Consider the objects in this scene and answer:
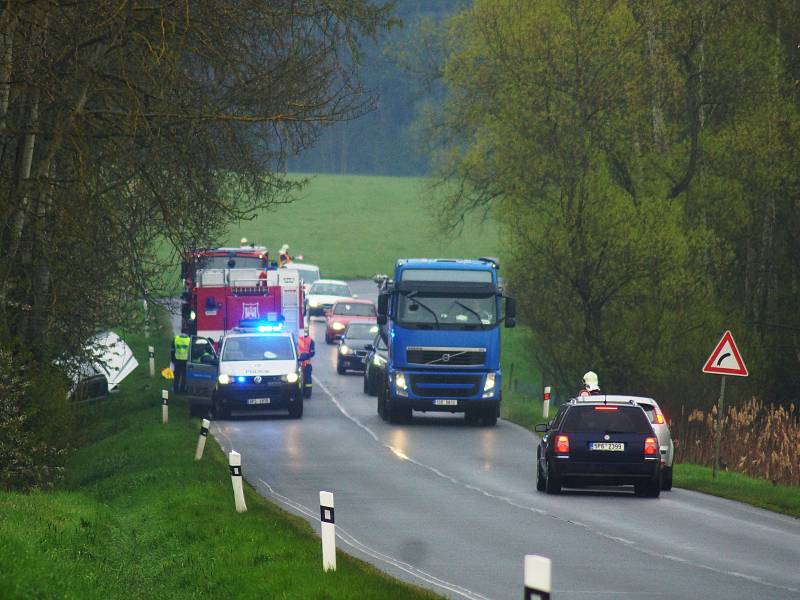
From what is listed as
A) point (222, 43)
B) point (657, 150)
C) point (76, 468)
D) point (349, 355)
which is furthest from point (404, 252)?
point (222, 43)

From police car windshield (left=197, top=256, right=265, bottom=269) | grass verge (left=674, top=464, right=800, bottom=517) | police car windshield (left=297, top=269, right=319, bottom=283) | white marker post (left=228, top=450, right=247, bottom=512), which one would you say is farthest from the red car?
white marker post (left=228, top=450, right=247, bottom=512)

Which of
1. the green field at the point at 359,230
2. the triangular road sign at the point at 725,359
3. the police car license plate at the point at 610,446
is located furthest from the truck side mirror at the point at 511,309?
the green field at the point at 359,230

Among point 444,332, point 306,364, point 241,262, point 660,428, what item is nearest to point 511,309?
point 444,332

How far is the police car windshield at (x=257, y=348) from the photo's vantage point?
39.3 metres

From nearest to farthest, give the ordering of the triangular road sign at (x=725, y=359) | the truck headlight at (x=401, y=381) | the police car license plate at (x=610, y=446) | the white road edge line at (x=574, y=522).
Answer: the white road edge line at (x=574, y=522)
the police car license plate at (x=610, y=446)
the triangular road sign at (x=725, y=359)
the truck headlight at (x=401, y=381)

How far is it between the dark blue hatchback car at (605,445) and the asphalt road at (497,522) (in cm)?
44

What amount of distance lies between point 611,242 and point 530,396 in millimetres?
11464

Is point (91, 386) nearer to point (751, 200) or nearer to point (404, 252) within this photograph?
point (751, 200)

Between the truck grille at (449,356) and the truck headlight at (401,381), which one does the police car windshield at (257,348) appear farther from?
the truck grille at (449,356)

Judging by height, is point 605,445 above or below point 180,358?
below

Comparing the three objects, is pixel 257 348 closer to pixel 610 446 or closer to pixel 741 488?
pixel 741 488

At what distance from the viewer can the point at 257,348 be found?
130 ft

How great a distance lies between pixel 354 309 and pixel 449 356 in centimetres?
2505

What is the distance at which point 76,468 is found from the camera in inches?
1129
